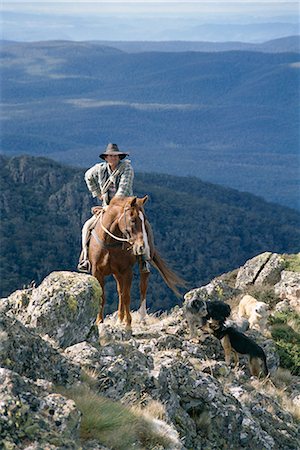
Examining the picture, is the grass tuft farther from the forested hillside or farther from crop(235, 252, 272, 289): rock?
the forested hillside

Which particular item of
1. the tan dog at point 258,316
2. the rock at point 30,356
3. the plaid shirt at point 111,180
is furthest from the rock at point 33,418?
the plaid shirt at point 111,180

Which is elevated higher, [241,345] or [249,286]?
[241,345]

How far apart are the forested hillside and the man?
5276cm

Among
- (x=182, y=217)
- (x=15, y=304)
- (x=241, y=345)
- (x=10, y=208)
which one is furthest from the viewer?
(x=182, y=217)

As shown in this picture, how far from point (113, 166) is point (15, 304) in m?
4.59

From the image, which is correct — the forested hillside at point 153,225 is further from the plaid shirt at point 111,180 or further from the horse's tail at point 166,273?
the plaid shirt at point 111,180

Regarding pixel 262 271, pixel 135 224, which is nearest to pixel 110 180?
pixel 135 224

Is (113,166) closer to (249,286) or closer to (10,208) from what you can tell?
(249,286)

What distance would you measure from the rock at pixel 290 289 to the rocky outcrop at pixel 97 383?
549 cm

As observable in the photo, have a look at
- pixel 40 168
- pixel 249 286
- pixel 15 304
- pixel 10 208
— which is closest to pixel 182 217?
pixel 40 168

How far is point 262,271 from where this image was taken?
20.6m

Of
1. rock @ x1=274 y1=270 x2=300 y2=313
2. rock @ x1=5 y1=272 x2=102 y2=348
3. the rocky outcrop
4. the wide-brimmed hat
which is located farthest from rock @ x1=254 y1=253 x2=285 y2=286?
rock @ x1=5 y1=272 x2=102 y2=348

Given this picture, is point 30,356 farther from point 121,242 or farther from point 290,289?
point 290,289

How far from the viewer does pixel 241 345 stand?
42.6 ft
